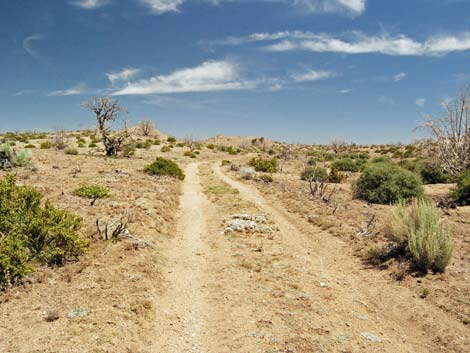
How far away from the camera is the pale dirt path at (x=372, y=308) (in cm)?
572

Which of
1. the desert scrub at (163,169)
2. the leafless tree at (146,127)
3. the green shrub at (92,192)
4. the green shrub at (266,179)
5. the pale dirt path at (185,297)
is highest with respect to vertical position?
the leafless tree at (146,127)

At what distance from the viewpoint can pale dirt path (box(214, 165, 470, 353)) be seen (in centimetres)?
572

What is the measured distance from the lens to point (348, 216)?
14125 mm

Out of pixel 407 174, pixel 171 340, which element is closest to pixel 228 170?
pixel 407 174

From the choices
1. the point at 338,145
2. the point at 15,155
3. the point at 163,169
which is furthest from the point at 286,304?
the point at 338,145

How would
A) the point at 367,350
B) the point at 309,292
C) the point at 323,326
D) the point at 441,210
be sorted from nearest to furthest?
the point at 367,350 → the point at 323,326 → the point at 309,292 → the point at 441,210

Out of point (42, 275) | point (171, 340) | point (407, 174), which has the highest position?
point (407, 174)

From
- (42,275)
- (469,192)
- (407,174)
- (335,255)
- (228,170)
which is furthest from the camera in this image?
(228,170)

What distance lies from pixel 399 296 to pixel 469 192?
44.1 feet

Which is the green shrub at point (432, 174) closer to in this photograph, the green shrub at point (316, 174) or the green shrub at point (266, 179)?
the green shrub at point (316, 174)

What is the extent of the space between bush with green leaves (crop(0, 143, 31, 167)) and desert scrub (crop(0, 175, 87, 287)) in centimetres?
1638

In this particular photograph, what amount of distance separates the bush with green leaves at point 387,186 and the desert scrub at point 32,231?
16.6 meters

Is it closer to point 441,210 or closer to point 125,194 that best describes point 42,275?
point 125,194

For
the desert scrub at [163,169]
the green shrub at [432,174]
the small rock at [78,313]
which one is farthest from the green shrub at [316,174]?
the small rock at [78,313]
